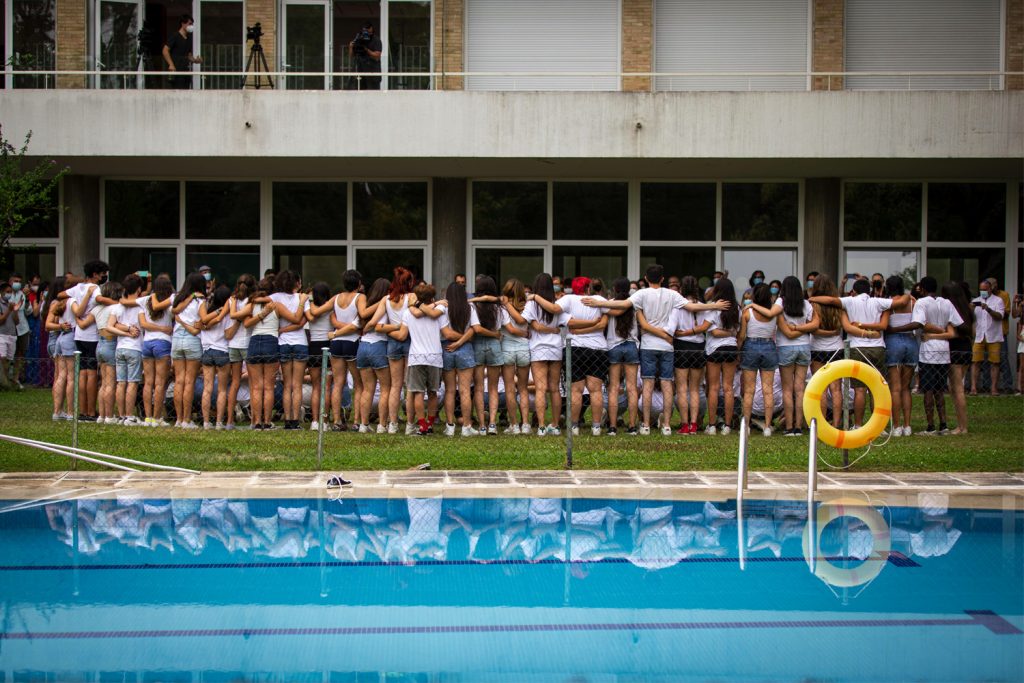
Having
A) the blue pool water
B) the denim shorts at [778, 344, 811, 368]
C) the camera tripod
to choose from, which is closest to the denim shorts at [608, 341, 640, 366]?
the denim shorts at [778, 344, 811, 368]

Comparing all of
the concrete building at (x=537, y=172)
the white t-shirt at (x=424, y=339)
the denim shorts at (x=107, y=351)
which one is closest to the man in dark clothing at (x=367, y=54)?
the concrete building at (x=537, y=172)

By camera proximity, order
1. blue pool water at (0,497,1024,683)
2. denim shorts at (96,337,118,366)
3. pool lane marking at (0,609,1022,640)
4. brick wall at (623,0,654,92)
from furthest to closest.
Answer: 1. brick wall at (623,0,654,92)
2. denim shorts at (96,337,118,366)
3. pool lane marking at (0,609,1022,640)
4. blue pool water at (0,497,1024,683)

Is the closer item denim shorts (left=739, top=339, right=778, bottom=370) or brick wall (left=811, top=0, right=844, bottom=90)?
denim shorts (left=739, top=339, right=778, bottom=370)

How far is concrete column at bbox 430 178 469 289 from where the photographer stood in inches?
914

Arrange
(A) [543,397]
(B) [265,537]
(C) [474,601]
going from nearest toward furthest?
(C) [474,601] < (B) [265,537] < (A) [543,397]

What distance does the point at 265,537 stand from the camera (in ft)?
28.1

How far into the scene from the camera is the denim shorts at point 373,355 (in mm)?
13523

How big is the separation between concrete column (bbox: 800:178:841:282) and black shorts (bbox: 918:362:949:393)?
374 inches

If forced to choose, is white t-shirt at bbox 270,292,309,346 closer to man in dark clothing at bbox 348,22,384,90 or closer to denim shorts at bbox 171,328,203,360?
denim shorts at bbox 171,328,203,360

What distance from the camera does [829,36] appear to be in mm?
22609

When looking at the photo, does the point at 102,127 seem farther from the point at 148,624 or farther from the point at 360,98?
the point at 148,624

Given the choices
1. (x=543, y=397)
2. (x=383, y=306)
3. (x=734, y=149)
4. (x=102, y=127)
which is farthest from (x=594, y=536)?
(x=102, y=127)

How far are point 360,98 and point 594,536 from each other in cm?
1381

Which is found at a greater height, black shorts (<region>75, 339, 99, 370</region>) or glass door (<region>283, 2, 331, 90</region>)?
glass door (<region>283, 2, 331, 90</region>)
